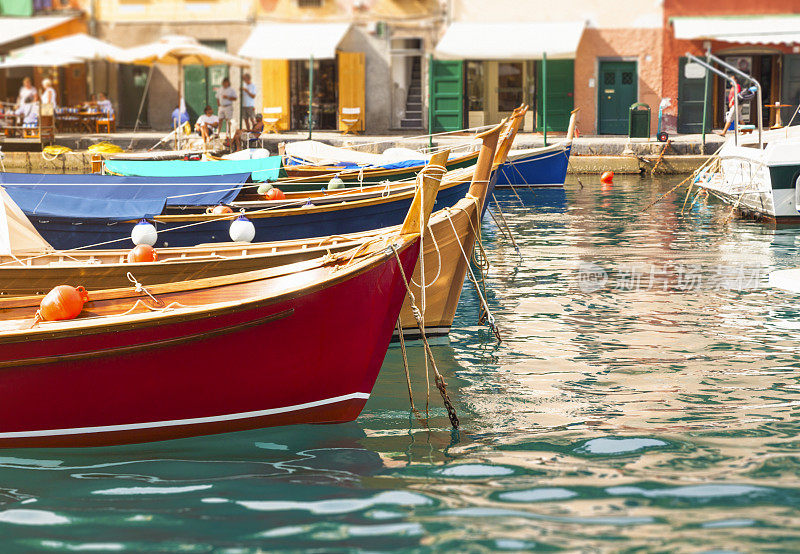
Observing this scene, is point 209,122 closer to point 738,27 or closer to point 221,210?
point 738,27

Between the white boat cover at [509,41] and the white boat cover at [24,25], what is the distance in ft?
37.4

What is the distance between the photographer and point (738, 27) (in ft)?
90.3

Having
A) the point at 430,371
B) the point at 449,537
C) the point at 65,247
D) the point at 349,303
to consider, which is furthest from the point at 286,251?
the point at 449,537

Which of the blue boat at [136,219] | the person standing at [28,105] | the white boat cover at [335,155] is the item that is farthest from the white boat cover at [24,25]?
the blue boat at [136,219]

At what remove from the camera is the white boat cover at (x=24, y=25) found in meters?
30.1

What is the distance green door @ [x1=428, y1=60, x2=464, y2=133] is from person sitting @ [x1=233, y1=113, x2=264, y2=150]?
5.32 metres

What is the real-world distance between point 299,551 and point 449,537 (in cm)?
74

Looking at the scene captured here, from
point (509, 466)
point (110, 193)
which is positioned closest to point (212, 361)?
point (509, 466)

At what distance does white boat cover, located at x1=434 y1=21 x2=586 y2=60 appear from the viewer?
26781mm

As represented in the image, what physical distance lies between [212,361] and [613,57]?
24233 mm

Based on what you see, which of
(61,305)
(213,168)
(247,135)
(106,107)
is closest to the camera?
(61,305)

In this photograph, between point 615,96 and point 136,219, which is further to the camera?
point 615,96

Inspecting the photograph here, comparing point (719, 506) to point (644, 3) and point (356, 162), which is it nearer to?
point (356, 162)

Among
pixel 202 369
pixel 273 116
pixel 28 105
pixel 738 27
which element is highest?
pixel 738 27
